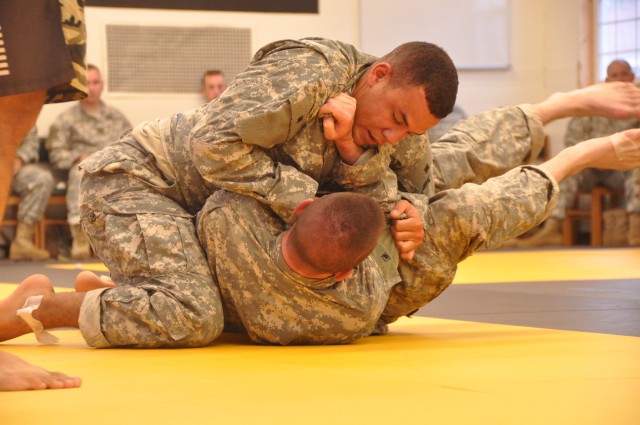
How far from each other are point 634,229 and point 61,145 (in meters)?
5.09

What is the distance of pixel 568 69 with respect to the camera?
33.2ft

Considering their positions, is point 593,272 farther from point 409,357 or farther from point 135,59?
point 135,59

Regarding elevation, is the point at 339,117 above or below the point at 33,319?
above

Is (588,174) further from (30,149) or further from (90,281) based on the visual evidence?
(90,281)

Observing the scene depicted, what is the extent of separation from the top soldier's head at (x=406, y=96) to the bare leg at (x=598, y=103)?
1.04 meters

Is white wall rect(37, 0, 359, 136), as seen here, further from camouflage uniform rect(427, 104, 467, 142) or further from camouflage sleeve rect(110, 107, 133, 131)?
camouflage uniform rect(427, 104, 467, 142)

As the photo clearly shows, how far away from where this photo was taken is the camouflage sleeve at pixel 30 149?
8.28m

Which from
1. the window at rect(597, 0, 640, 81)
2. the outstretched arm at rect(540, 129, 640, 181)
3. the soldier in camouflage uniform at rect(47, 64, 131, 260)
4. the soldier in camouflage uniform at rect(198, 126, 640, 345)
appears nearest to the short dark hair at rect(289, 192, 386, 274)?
the soldier in camouflage uniform at rect(198, 126, 640, 345)

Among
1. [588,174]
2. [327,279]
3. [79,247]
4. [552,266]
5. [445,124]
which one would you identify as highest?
[327,279]

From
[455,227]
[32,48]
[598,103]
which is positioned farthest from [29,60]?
[598,103]

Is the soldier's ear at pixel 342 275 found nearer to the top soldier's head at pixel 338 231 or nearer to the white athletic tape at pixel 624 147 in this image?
the top soldier's head at pixel 338 231

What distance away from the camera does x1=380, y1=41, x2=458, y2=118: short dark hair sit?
103 inches

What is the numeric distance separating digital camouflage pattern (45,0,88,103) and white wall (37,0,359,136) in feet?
23.6

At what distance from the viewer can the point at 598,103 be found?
354cm
